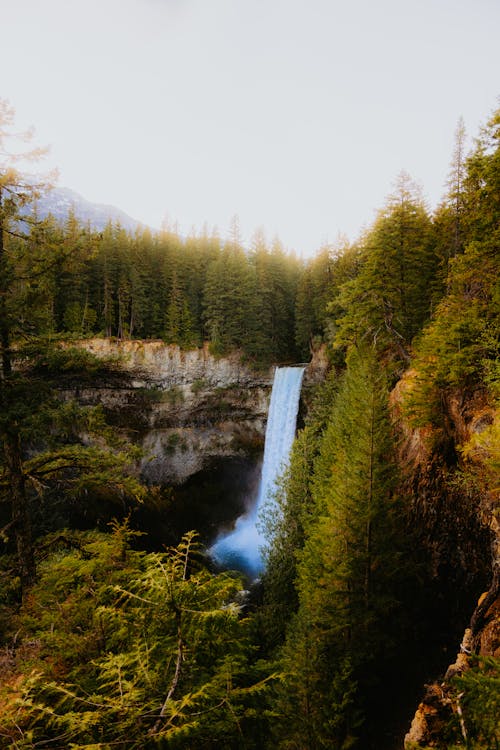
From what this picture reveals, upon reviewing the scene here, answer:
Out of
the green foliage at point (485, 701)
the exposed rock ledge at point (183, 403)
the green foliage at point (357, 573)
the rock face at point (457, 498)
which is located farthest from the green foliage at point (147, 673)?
the exposed rock ledge at point (183, 403)

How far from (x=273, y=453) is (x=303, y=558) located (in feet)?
51.8

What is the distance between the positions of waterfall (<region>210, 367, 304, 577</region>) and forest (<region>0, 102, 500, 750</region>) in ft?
19.4

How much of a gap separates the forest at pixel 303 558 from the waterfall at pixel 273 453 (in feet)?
19.4

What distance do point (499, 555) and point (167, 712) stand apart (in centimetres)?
709

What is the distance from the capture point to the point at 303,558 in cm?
1380

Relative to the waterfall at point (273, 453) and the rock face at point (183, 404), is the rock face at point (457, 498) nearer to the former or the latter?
the waterfall at point (273, 453)

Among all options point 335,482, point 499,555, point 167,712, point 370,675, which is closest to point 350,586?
point 370,675

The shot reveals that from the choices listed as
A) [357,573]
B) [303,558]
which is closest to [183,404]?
[303,558]

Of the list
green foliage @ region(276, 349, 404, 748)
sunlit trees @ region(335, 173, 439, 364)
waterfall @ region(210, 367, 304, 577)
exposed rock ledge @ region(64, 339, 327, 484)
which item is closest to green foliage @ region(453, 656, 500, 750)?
green foliage @ region(276, 349, 404, 748)

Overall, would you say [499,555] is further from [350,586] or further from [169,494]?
[169,494]

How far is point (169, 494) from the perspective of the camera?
3353 centimetres

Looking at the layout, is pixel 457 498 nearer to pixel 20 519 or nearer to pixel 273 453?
pixel 20 519

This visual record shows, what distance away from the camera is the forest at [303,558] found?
334cm

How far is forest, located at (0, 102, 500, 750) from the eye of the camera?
11.0 ft
